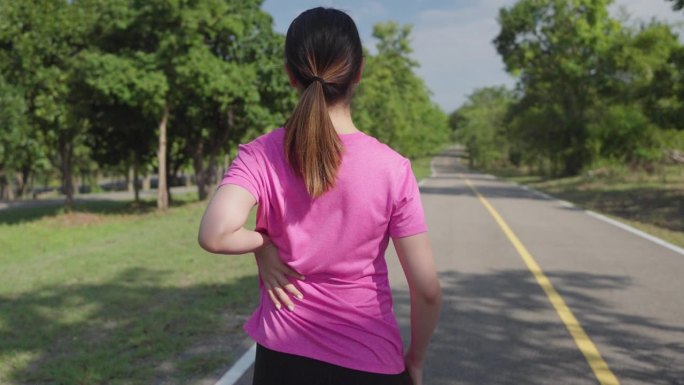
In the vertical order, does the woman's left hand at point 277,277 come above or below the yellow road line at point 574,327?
above

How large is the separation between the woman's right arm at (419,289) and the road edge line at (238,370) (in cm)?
294

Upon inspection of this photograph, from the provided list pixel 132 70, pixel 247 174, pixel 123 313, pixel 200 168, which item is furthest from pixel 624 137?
pixel 247 174

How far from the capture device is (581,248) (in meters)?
11.3

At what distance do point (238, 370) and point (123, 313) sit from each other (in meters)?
2.44

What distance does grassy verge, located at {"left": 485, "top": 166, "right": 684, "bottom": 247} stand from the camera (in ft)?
49.9

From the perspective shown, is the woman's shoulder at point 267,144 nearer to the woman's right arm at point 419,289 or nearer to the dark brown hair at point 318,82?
the dark brown hair at point 318,82

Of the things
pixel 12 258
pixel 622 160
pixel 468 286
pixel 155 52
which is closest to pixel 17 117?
pixel 155 52

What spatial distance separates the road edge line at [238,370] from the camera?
468 centimetres

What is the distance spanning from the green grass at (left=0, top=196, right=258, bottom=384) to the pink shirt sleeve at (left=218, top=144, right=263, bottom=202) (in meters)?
3.36

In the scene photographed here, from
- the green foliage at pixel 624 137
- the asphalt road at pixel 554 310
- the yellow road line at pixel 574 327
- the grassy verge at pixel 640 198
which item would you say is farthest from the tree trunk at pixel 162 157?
the green foliage at pixel 624 137

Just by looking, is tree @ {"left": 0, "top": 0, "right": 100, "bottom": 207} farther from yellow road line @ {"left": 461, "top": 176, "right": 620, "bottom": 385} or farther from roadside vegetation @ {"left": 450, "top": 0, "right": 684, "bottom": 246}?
roadside vegetation @ {"left": 450, "top": 0, "right": 684, "bottom": 246}

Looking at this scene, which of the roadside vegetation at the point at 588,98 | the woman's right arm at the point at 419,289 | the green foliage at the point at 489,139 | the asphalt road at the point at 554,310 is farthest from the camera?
the green foliage at the point at 489,139

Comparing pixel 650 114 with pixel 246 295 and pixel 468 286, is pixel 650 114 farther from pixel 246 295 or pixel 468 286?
pixel 246 295

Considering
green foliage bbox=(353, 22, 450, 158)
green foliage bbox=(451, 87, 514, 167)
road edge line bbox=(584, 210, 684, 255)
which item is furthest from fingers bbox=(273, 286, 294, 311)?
green foliage bbox=(451, 87, 514, 167)
